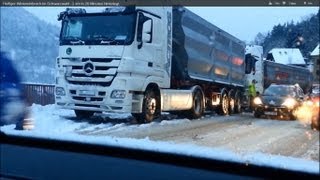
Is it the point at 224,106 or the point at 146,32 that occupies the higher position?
the point at 146,32

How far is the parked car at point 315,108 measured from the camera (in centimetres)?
188

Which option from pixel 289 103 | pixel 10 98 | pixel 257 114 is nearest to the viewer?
pixel 289 103

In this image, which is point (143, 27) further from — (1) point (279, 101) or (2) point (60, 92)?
(1) point (279, 101)

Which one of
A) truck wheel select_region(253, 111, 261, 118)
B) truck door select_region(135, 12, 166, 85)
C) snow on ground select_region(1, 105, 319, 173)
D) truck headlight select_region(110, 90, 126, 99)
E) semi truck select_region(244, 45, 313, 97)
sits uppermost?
truck door select_region(135, 12, 166, 85)

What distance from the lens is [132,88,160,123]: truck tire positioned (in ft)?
8.93

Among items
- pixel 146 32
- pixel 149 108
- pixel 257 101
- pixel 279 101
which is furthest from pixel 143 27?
pixel 279 101

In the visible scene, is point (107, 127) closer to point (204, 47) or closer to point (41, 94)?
point (41, 94)

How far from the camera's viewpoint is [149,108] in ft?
9.54

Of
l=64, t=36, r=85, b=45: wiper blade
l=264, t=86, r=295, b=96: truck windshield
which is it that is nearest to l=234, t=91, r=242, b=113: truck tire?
l=264, t=86, r=295, b=96: truck windshield

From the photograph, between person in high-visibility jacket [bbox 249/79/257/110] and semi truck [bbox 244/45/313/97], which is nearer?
semi truck [bbox 244/45/313/97]

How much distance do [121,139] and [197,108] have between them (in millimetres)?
829

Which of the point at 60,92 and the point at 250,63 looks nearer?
the point at 250,63

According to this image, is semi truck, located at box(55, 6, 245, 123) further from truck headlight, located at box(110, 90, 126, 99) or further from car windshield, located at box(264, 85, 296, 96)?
car windshield, located at box(264, 85, 296, 96)

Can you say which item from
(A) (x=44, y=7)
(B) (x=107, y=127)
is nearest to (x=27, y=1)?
(A) (x=44, y=7)
